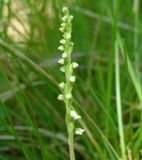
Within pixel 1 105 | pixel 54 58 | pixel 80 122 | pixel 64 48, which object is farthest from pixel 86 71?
pixel 64 48

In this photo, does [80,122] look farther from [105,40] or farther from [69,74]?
[105,40]

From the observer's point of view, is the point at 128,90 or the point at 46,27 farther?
the point at 46,27

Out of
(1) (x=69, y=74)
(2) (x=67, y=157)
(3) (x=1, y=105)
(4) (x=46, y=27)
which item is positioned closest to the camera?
(1) (x=69, y=74)

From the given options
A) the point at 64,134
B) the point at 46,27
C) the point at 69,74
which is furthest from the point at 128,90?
the point at 69,74

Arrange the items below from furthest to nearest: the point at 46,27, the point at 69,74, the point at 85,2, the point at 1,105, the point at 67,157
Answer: the point at 85,2 < the point at 46,27 < the point at 67,157 < the point at 1,105 < the point at 69,74

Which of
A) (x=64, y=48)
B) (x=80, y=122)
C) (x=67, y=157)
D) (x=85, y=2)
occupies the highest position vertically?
(x=85, y=2)

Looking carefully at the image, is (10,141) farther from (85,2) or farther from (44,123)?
(85,2)

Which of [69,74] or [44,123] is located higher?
[69,74]

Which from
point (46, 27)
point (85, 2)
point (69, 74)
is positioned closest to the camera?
point (69, 74)

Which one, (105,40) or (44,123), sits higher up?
(105,40)
